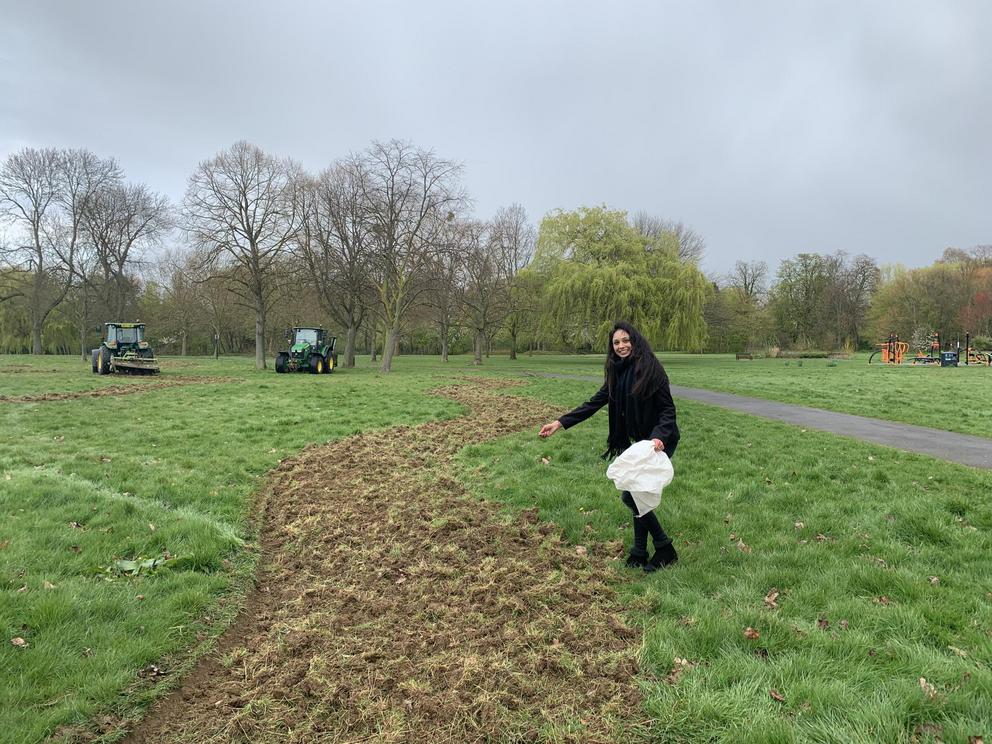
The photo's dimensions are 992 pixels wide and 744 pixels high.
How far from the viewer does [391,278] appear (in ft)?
97.0

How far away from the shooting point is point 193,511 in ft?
18.5

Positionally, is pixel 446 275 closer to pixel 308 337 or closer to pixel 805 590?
pixel 308 337

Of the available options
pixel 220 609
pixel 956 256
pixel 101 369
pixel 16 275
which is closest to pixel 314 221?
pixel 101 369

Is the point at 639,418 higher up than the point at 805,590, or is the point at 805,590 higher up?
the point at 639,418

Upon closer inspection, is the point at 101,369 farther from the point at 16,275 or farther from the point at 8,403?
the point at 16,275

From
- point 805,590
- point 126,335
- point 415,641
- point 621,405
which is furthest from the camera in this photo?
point 126,335

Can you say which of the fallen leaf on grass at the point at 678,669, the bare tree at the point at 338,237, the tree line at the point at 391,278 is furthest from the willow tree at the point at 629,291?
the fallen leaf on grass at the point at 678,669

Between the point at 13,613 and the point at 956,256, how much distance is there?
87.7 m

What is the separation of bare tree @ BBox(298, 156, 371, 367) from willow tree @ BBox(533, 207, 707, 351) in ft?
46.8

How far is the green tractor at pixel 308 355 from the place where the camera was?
26781mm

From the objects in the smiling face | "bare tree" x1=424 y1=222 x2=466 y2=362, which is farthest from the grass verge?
"bare tree" x1=424 y1=222 x2=466 y2=362

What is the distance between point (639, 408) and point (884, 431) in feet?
27.5

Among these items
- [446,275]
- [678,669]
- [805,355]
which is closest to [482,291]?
[446,275]

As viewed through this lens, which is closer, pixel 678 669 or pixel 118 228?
pixel 678 669
